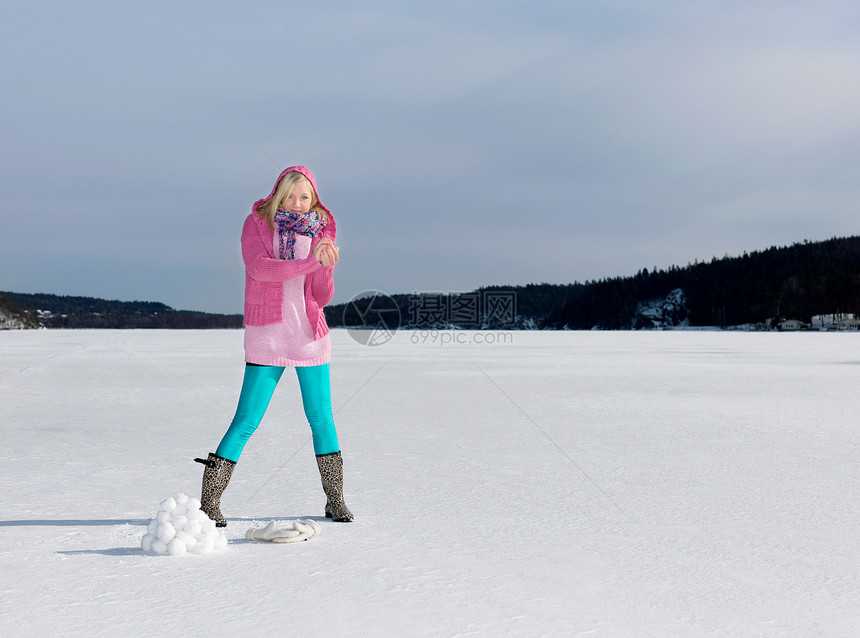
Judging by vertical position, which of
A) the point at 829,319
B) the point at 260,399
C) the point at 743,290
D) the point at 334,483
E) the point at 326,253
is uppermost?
the point at 743,290

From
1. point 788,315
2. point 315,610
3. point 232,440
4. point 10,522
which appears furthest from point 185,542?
point 788,315

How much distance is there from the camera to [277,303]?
3.55m

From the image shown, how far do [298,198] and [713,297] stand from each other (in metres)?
142

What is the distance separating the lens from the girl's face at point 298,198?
139 inches

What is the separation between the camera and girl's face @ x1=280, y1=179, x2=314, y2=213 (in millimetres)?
3525

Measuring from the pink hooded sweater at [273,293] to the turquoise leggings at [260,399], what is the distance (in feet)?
0.20

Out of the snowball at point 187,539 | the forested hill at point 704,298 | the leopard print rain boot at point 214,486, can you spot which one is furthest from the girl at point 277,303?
the forested hill at point 704,298

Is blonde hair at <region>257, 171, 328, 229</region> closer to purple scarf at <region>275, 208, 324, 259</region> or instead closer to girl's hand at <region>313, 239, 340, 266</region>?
purple scarf at <region>275, 208, 324, 259</region>

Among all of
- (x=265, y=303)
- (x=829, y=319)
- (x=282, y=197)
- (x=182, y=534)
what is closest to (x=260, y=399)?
(x=265, y=303)

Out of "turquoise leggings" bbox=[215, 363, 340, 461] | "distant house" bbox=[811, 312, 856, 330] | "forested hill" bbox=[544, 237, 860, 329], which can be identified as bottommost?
"turquoise leggings" bbox=[215, 363, 340, 461]

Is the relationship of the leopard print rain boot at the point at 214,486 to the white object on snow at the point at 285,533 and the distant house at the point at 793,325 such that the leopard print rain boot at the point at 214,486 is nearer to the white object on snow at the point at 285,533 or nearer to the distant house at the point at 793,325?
the white object on snow at the point at 285,533

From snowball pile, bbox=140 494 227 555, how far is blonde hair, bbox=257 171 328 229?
1.34m

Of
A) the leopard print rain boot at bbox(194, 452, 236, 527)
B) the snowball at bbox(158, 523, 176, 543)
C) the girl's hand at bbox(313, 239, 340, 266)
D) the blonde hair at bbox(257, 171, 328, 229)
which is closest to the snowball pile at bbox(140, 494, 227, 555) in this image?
the snowball at bbox(158, 523, 176, 543)

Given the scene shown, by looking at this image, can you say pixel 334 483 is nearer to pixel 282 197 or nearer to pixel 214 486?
pixel 214 486
